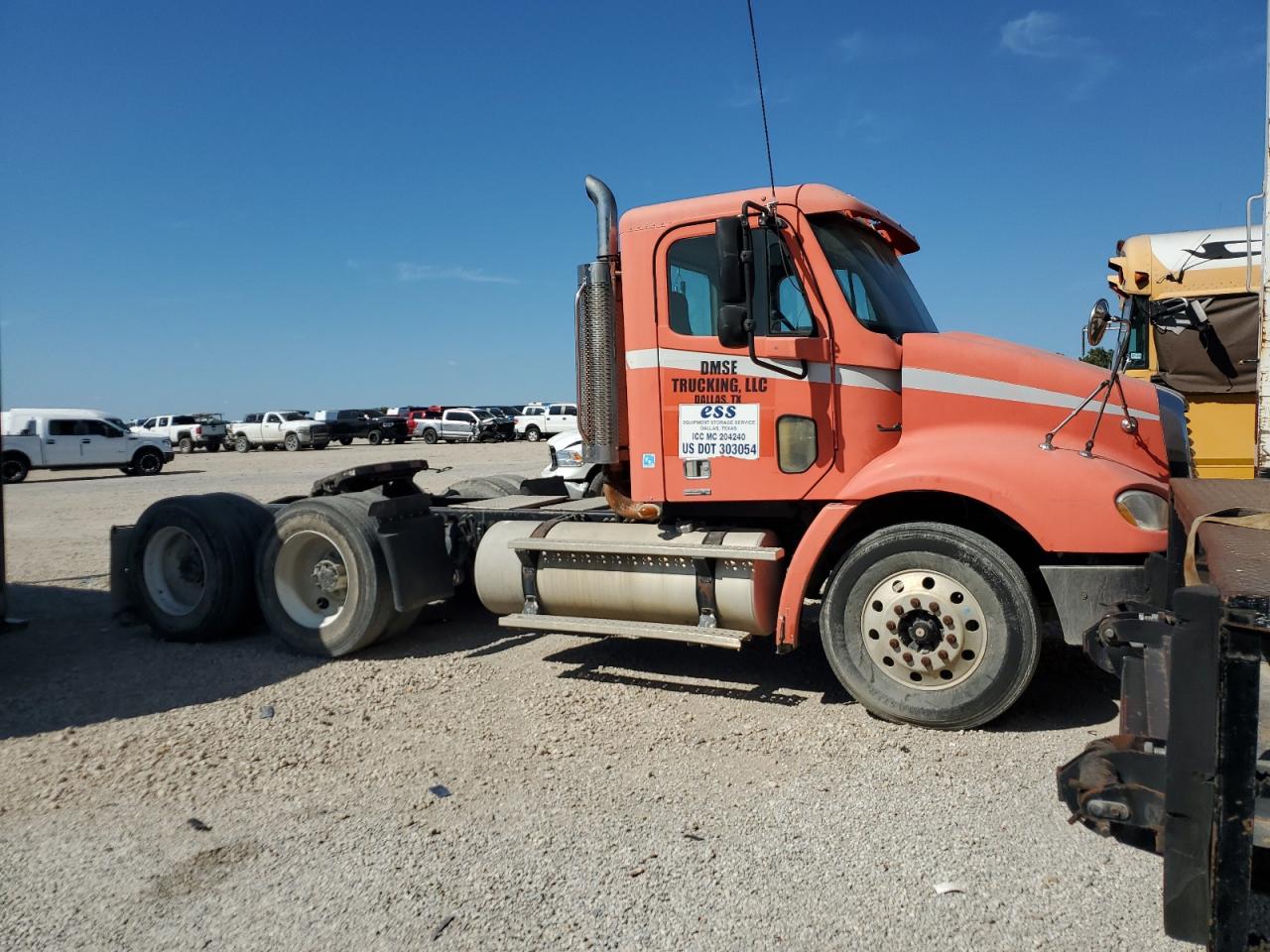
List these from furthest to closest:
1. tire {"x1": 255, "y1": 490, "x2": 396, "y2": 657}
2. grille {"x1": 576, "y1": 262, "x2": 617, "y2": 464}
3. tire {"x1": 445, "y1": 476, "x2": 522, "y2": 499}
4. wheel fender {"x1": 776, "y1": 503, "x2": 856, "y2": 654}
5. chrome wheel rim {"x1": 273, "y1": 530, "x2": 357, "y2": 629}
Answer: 1. tire {"x1": 445, "y1": 476, "x2": 522, "y2": 499}
2. chrome wheel rim {"x1": 273, "y1": 530, "x2": 357, "y2": 629}
3. tire {"x1": 255, "y1": 490, "x2": 396, "y2": 657}
4. grille {"x1": 576, "y1": 262, "x2": 617, "y2": 464}
5. wheel fender {"x1": 776, "y1": 503, "x2": 856, "y2": 654}

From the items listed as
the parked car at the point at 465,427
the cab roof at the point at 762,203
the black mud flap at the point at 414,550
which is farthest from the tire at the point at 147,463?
the cab roof at the point at 762,203

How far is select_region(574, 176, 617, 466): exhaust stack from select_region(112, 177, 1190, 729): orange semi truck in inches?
0.6

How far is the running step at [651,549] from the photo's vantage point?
210 inches

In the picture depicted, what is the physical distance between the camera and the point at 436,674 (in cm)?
632

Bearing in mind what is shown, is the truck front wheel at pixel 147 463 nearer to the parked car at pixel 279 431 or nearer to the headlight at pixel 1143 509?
the parked car at pixel 279 431

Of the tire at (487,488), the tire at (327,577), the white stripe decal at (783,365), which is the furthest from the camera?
the tire at (487,488)

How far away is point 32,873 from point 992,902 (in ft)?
11.9

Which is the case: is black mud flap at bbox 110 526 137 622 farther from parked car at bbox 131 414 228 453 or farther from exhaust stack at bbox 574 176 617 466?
parked car at bbox 131 414 228 453

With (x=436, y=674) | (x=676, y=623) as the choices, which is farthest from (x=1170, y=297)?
(x=436, y=674)

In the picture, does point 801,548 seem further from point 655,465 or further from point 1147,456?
point 1147,456

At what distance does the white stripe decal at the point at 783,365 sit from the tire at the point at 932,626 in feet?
2.78

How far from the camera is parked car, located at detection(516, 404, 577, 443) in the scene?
150ft

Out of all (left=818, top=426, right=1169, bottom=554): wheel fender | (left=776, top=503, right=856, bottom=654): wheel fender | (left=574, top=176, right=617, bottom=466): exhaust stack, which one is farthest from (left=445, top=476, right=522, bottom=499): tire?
(left=818, top=426, right=1169, bottom=554): wheel fender

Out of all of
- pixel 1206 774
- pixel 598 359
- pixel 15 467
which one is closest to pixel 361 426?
pixel 15 467
